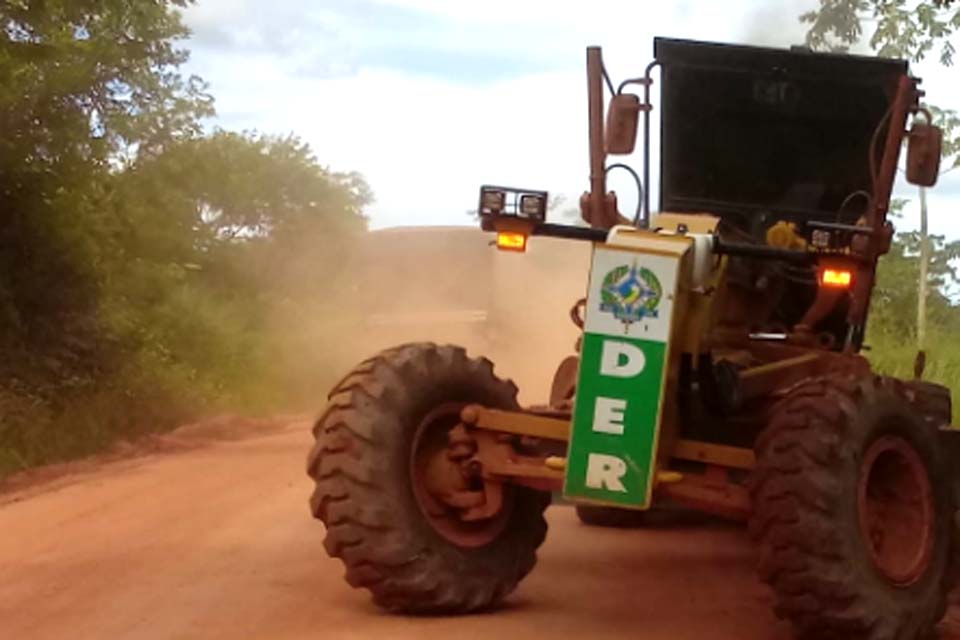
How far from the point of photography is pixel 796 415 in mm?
6859

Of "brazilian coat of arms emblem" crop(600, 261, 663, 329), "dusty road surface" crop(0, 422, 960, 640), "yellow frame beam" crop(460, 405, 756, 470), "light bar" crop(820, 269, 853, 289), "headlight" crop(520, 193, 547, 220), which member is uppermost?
"headlight" crop(520, 193, 547, 220)

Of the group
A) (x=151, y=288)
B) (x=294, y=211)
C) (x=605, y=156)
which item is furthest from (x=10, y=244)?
(x=294, y=211)

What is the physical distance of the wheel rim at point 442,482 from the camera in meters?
7.60

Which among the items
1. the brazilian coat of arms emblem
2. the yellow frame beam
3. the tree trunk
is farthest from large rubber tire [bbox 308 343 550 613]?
the tree trunk

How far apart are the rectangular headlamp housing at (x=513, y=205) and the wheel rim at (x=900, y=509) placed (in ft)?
5.94

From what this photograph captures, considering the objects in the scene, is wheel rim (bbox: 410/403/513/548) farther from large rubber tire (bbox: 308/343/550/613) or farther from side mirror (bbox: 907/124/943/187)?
side mirror (bbox: 907/124/943/187)

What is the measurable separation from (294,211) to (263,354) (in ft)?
30.4

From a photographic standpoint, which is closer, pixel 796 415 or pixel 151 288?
pixel 796 415

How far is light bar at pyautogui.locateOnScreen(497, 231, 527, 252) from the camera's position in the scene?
7.29 m

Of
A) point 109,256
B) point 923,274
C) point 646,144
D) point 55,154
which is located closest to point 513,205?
point 646,144

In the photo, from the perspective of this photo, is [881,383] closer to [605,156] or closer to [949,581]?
[949,581]

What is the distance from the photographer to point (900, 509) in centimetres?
742

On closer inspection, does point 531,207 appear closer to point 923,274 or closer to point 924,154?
point 924,154

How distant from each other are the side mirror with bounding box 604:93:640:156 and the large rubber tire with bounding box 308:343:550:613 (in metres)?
1.97
